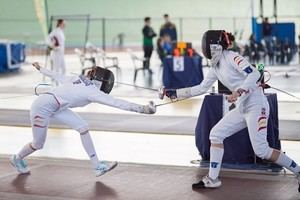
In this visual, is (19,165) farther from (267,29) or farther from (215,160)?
(267,29)

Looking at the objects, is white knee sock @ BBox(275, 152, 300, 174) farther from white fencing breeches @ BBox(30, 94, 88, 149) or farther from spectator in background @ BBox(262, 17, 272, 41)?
spectator in background @ BBox(262, 17, 272, 41)

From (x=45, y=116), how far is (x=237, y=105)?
2123 millimetres

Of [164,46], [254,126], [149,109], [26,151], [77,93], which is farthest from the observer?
[164,46]

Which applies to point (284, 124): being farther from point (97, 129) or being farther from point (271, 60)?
point (271, 60)

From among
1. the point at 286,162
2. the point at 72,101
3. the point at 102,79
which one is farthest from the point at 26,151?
the point at 286,162

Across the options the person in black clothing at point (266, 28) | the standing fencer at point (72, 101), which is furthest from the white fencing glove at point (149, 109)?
the person in black clothing at point (266, 28)

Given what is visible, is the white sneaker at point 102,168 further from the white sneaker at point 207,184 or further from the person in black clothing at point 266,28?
the person in black clothing at point 266,28

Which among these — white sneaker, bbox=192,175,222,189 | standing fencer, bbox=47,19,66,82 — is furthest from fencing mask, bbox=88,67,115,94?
standing fencer, bbox=47,19,66,82

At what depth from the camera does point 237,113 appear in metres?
7.09

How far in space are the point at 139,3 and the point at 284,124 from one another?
2661 cm

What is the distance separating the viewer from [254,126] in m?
6.89

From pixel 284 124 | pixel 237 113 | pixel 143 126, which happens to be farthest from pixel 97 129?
pixel 237 113

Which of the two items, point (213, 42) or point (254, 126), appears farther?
point (213, 42)

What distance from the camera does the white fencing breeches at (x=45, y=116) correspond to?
7613 millimetres
